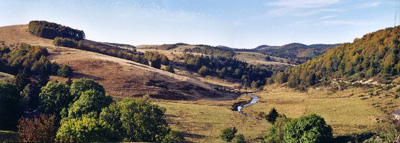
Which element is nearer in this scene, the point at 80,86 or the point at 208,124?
the point at 80,86

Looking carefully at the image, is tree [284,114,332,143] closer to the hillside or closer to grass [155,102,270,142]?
grass [155,102,270,142]

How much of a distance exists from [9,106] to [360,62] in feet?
492

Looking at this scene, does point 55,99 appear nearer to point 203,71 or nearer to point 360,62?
point 360,62

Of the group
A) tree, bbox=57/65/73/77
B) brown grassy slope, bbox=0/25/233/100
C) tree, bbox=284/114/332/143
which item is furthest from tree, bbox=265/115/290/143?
tree, bbox=57/65/73/77

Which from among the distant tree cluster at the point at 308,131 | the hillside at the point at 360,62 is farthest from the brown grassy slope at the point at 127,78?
the distant tree cluster at the point at 308,131

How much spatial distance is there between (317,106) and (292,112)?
10.4 m

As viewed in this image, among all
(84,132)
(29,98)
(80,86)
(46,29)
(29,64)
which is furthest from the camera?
(46,29)

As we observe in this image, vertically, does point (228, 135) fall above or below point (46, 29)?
below

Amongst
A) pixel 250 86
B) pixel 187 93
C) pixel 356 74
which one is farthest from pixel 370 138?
pixel 250 86

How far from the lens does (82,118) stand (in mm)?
37938

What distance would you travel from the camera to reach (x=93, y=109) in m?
43.5

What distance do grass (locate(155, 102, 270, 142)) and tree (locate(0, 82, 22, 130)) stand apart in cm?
2902

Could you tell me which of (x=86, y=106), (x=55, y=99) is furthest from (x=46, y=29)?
(x=86, y=106)

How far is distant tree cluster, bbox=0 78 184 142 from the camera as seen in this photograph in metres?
27.8
